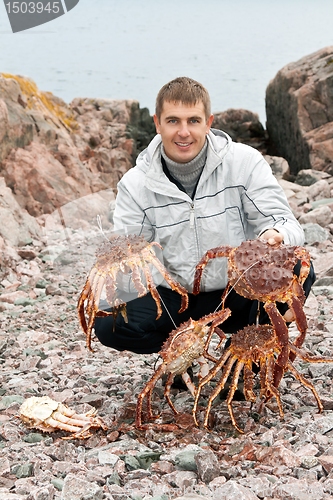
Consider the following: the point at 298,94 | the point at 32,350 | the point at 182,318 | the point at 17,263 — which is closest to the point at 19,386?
the point at 32,350

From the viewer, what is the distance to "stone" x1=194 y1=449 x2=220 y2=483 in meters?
2.35

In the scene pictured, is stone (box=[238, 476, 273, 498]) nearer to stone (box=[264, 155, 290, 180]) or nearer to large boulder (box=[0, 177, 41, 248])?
large boulder (box=[0, 177, 41, 248])

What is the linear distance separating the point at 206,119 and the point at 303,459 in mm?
2055

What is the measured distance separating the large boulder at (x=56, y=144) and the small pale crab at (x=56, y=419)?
246 inches

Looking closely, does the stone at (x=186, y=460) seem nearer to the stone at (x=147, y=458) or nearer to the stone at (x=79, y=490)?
the stone at (x=147, y=458)

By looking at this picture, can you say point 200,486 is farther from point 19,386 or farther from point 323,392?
point 19,386

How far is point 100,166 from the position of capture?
13383mm

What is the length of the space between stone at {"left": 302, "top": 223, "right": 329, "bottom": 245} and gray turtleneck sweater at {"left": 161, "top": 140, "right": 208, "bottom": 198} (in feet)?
14.7

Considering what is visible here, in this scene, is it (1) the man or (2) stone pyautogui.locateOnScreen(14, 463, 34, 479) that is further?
(1) the man

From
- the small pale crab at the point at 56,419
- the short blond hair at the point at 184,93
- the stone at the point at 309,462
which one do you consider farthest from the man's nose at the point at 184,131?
the stone at the point at 309,462

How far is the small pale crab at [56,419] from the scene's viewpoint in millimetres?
2932

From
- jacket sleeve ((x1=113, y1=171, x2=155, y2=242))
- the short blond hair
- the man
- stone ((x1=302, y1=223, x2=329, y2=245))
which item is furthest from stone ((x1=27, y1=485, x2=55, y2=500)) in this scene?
stone ((x1=302, y1=223, x2=329, y2=245))

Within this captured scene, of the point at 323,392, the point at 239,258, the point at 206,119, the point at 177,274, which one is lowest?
the point at 323,392

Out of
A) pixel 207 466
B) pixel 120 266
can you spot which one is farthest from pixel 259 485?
pixel 120 266
